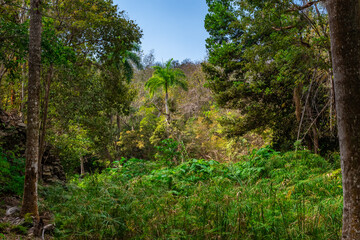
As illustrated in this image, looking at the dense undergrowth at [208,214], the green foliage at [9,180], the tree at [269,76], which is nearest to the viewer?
the dense undergrowth at [208,214]

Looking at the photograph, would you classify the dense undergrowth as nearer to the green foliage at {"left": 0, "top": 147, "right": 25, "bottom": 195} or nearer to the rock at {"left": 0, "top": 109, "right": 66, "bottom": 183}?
the green foliage at {"left": 0, "top": 147, "right": 25, "bottom": 195}

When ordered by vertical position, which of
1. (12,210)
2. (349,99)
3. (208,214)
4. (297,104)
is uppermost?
(297,104)

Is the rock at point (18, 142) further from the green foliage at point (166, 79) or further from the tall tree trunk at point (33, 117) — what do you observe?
the green foliage at point (166, 79)

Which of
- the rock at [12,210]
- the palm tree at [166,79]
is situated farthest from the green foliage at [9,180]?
the palm tree at [166,79]

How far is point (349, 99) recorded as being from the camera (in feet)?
7.33

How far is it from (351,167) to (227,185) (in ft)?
11.9

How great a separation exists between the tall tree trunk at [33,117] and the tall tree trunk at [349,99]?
4926 millimetres

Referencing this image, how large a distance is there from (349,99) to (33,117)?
5.10 meters

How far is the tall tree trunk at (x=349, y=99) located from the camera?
222 centimetres

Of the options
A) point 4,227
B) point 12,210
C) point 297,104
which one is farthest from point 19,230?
point 297,104

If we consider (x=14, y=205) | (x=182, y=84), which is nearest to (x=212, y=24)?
(x=182, y=84)

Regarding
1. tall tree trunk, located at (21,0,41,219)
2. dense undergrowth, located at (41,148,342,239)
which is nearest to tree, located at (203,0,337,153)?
dense undergrowth, located at (41,148,342,239)

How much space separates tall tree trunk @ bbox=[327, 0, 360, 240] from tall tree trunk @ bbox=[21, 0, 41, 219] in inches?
194

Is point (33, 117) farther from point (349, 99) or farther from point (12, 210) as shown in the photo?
point (349, 99)
